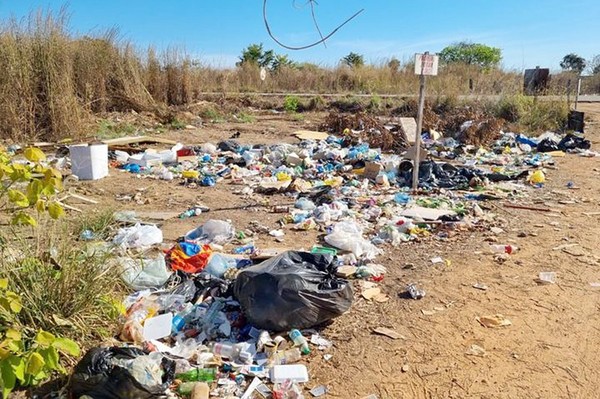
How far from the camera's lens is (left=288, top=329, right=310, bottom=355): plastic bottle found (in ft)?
A: 9.05

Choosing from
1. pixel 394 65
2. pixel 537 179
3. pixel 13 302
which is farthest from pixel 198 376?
pixel 394 65

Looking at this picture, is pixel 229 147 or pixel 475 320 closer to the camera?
pixel 475 320

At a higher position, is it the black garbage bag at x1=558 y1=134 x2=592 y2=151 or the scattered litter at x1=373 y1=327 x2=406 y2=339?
the black garbage bag at x1=558 y1=134 x2=592 y2=151

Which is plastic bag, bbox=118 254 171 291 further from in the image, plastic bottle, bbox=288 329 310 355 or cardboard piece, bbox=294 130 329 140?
cardboard piece, bbox=294 130 329 140

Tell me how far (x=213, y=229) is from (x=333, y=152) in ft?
14.3

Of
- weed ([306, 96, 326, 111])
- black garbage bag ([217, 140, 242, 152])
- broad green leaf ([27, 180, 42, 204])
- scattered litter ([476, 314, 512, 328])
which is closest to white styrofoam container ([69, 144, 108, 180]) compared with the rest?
black garbage bag ([217, 140, 242, 152])

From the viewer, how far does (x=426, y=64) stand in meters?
5.68

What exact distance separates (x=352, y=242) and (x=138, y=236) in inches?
74.9

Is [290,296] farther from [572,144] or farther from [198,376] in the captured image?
[572,144]

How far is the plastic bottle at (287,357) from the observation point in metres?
2.66

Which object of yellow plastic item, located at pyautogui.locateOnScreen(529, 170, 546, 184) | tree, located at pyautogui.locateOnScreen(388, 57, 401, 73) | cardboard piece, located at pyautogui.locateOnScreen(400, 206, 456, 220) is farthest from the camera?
tree, located at pyautogui.locateOnScreen(388, 57, 401, 73)

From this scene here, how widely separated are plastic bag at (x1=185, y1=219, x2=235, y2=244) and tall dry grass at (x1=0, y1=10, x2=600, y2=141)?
625 cm

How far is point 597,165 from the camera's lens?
8492mm

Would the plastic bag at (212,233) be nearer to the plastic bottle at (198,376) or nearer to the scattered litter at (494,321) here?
the plastic bottle at (198,376)
